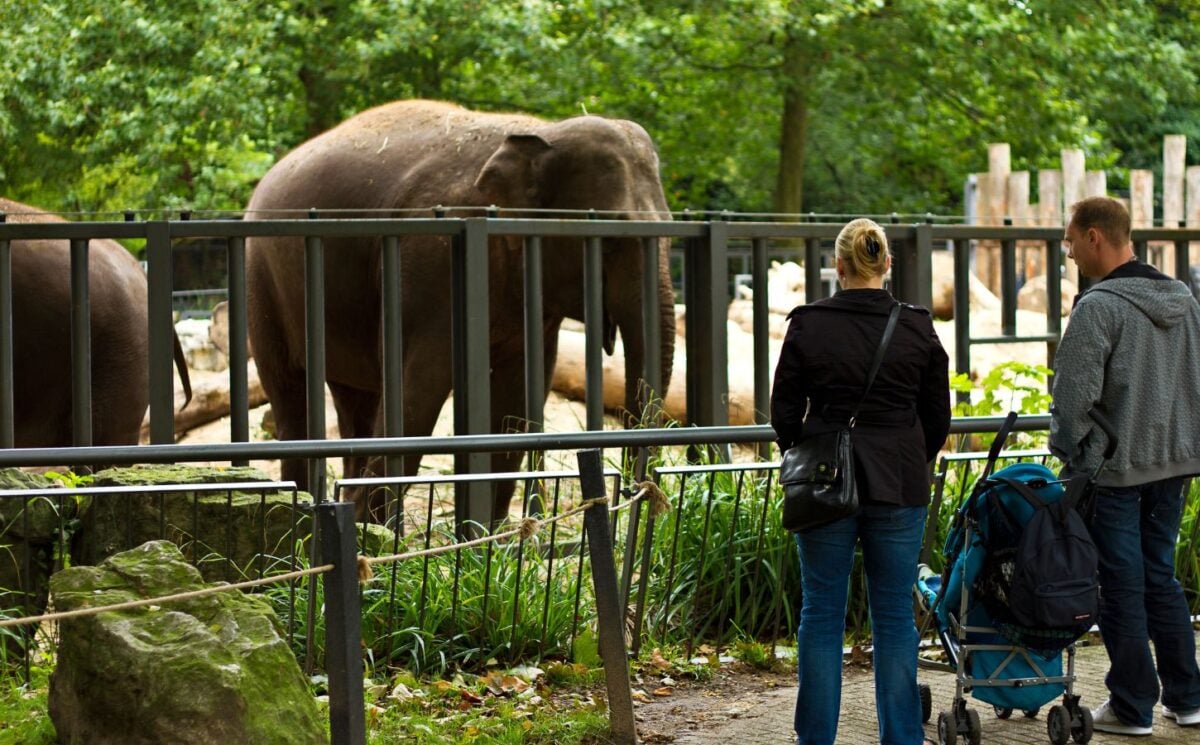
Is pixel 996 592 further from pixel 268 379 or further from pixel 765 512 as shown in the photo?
pixel 268 379

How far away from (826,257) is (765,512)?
1768cm

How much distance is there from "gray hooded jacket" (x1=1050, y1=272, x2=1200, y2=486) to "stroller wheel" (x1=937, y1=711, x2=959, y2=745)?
3.17 ft

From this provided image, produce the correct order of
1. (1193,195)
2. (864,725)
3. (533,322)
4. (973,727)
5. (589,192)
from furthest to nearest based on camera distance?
(1193,195), (589,192), (533,322), (864,725), (973,727)

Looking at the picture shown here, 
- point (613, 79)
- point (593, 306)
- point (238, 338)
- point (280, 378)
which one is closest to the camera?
point (238, 338)

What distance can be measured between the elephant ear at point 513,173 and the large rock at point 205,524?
3867mm

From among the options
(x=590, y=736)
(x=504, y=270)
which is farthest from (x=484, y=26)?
(x=590, y=736)

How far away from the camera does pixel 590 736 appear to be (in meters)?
5.97

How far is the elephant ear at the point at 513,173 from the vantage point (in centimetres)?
1070

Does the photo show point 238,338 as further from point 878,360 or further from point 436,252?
point 878,360

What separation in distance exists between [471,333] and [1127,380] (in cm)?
412

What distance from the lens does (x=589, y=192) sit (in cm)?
1070

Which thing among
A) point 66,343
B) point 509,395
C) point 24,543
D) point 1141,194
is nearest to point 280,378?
point 66,343

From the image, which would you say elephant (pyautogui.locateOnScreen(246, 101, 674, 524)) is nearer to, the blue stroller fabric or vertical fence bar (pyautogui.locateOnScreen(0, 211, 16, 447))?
vertical fence bar (pyautogui.locateOnScreen(0, 211, 16, 447))

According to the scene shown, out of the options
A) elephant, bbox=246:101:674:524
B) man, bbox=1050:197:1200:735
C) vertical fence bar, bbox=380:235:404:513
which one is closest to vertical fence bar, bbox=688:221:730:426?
elephant, bbox=246:101:674:524
